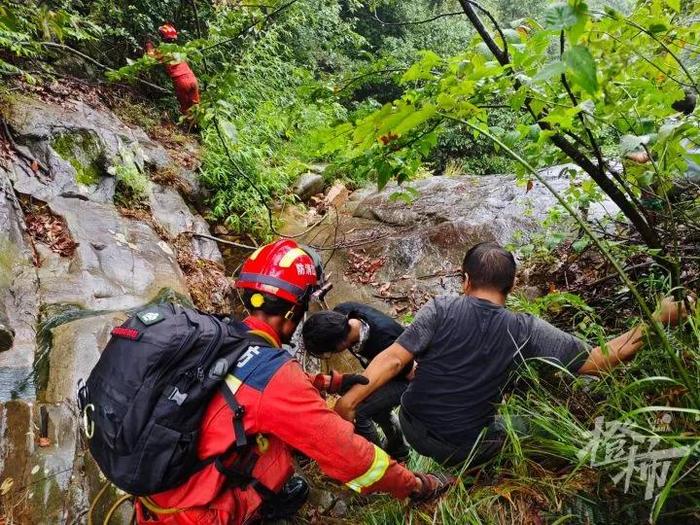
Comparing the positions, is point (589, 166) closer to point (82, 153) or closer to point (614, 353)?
point (614, 353)

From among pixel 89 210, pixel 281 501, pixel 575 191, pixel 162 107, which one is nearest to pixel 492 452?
pixel 281 501

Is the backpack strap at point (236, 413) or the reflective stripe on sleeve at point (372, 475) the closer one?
the backpack strap at point (236, 413)

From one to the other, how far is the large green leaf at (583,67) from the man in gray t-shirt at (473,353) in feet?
4.88

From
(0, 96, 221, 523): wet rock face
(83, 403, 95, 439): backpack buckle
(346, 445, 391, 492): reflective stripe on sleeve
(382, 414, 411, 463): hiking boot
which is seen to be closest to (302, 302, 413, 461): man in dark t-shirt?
(382, 414, 411, 463): hiking boot

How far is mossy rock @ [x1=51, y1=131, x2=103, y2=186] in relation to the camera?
6.74m

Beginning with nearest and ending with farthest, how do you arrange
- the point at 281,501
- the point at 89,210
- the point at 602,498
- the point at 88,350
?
the point at 602,498
the point at 281,501
the point at 88,350
the point at 89,210

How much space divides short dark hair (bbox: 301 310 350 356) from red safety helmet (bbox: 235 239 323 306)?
30.1 inches

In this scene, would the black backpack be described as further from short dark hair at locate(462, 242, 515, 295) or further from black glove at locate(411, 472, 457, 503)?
short dark hair at locate(462, 242, 515, 295)

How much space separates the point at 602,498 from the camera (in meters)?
1.77

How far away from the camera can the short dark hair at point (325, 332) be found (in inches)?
125

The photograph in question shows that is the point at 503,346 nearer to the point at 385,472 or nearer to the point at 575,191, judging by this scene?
the point at 385,472

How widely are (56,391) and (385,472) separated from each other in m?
2.90

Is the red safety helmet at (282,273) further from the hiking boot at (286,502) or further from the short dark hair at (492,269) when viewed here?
the hiking boot at (286,502)

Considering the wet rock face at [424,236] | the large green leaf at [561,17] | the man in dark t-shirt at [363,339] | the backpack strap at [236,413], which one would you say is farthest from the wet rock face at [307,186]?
the large green leaf at [561,17]
